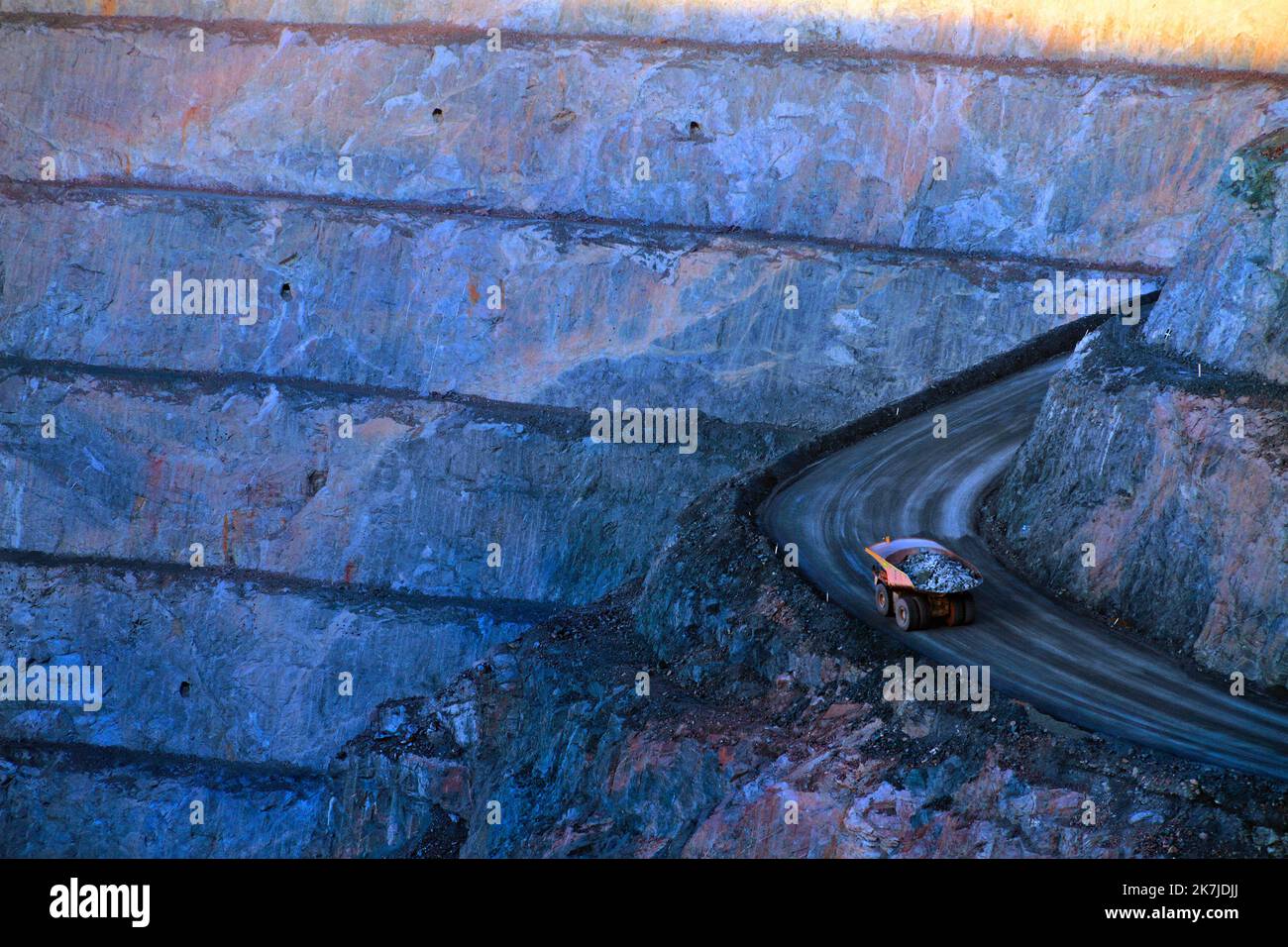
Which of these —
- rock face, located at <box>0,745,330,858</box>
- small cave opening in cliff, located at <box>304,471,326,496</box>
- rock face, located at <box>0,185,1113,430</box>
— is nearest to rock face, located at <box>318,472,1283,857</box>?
rock face, located at <box>0,745,330,858</box>

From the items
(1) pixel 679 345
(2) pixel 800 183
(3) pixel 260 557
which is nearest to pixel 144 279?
(3) pixel 260 557

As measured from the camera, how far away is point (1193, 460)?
71.1 feet

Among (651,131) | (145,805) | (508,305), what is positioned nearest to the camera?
(145,805)

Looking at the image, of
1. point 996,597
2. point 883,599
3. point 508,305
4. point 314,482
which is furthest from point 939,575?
point 314,482

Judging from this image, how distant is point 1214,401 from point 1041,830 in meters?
7.36

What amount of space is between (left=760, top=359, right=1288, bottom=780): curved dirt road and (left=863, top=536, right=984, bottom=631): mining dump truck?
259 mm

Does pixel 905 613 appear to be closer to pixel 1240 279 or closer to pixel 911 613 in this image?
pixel 911 613

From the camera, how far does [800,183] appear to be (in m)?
38.6

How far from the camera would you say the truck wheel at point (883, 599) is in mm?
22750

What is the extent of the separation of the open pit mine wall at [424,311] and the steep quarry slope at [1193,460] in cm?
1109

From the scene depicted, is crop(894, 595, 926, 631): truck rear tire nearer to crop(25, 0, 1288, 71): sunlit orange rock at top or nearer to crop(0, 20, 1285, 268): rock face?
crop(0, 20, 1285, 268): rock face

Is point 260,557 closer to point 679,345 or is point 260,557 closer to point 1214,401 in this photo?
point 679,345

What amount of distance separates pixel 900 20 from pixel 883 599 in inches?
828

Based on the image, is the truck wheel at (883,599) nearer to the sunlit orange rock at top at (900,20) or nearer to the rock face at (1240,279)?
the rock face at (1240,279)
